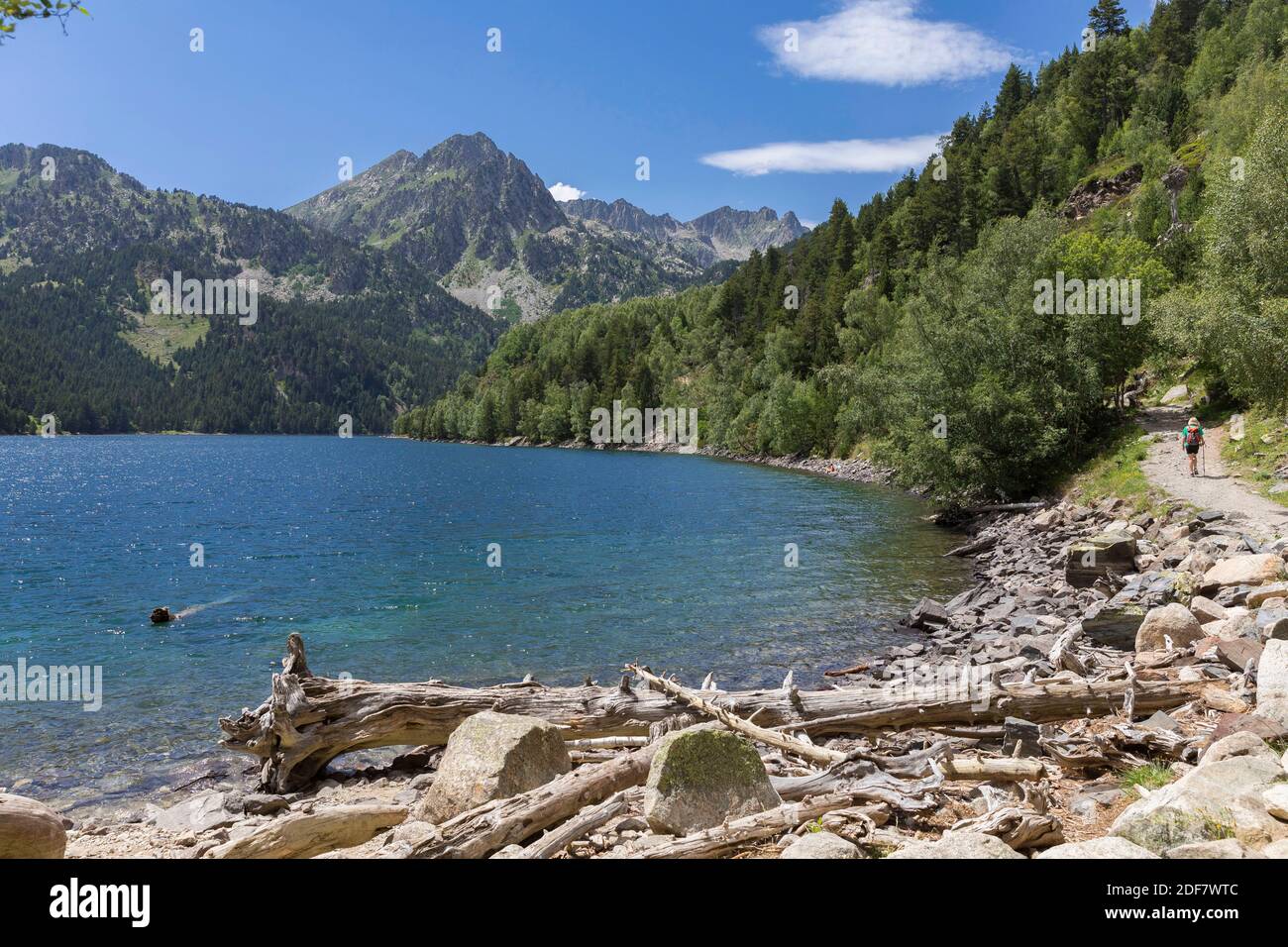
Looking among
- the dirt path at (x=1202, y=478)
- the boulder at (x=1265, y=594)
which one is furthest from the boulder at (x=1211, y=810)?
the dirt path at (x=1202, y=478)

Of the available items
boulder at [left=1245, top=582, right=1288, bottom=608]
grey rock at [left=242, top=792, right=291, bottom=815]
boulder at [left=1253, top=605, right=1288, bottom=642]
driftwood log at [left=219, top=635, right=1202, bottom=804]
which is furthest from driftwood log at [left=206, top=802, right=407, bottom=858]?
boulder at [left=1245, top=582, right=1288, bottom=608]

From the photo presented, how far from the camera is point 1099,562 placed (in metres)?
25.3

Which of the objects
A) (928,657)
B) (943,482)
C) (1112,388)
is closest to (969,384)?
(943,482)

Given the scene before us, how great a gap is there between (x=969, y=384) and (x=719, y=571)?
2138 cm

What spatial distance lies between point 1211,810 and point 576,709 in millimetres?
9129

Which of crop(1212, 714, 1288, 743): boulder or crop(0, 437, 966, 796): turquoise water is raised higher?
crop(1212, 714, 1288, 743): boulder

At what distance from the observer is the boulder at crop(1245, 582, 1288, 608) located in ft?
50.6

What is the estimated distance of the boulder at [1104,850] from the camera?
5758 mm

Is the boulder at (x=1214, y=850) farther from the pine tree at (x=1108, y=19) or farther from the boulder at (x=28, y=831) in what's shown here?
the pine tree at (x=1108, y=19)

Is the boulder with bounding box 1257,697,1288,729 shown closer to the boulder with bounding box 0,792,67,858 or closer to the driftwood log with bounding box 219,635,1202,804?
the driftwood log with bounding box 219,635,1202,804

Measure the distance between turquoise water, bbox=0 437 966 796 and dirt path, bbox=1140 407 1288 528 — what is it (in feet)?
32.3

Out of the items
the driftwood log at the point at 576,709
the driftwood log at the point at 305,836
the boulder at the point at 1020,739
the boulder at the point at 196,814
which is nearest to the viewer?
the driftwood log at the point at 305,836

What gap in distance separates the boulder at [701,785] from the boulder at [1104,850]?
309cm
